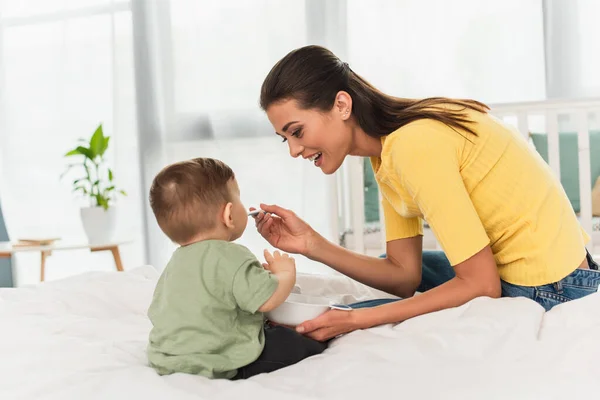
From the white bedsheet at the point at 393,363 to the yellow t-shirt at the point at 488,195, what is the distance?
142 millimetres

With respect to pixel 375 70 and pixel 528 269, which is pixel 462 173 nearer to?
pixel 528 269

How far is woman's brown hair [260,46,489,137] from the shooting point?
1.40 m

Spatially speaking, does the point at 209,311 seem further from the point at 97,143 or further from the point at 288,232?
the point at 97,143

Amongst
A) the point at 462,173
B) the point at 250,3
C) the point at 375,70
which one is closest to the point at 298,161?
the point at 375,70

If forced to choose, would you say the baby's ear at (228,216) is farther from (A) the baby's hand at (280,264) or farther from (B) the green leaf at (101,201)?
(B) the green leaf at (101,201)

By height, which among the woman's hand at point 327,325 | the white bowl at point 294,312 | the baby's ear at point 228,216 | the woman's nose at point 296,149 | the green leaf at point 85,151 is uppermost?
the green leaf at point 85,151

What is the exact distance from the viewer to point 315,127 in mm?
1439

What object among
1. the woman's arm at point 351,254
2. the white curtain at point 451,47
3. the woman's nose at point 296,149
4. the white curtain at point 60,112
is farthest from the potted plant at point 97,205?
the woman's nose at point 296,149

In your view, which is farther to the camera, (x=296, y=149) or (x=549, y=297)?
(x=296, y=149)

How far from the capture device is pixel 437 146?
1.28 m

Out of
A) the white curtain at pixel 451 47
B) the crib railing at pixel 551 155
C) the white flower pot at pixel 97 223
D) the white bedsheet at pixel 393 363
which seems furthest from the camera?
the white flower pot at pixel 97 223

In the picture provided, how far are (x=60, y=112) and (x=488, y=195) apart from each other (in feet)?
9.95

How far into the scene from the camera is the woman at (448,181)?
1.26 metres

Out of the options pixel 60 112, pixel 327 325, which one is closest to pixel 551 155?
pixel 327 325
